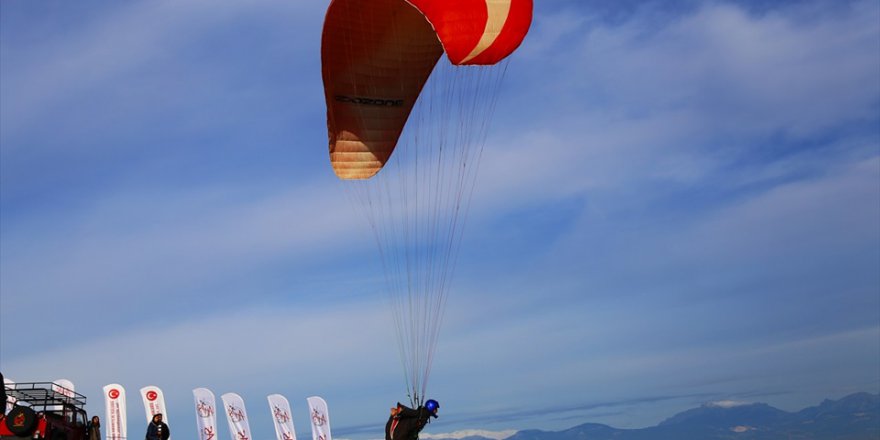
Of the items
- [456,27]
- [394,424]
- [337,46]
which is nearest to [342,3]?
[337,46]

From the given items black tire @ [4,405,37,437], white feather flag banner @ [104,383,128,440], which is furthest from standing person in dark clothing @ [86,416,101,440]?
A: black tire @ [4,405,37,437]

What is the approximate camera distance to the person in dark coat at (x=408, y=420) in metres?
19.1

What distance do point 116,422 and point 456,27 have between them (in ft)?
48.3

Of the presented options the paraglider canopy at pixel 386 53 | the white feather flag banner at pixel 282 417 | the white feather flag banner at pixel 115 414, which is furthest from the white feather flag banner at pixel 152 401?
the paraglider canopy at pixel 386 53

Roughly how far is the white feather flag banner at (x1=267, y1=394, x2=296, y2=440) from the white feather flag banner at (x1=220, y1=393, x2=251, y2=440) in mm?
1184

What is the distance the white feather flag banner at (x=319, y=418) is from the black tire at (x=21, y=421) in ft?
50.1

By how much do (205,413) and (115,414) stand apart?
8.76 ft

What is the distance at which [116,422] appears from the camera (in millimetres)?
26875

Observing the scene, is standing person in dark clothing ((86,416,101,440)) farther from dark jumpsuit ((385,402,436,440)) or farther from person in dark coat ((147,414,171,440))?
dark jumpsuit ((385,402,436,440))

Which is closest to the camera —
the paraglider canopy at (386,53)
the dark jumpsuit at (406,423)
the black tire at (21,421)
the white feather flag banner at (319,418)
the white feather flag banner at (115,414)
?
the black tire at (21,421)

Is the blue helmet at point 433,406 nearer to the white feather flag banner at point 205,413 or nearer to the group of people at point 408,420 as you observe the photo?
the group of people at point 408,420

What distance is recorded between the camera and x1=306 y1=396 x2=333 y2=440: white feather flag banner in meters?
31.7

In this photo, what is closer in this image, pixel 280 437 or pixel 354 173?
pixel 354 173

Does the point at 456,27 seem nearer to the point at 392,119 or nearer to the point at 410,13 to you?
the point at 410,13
